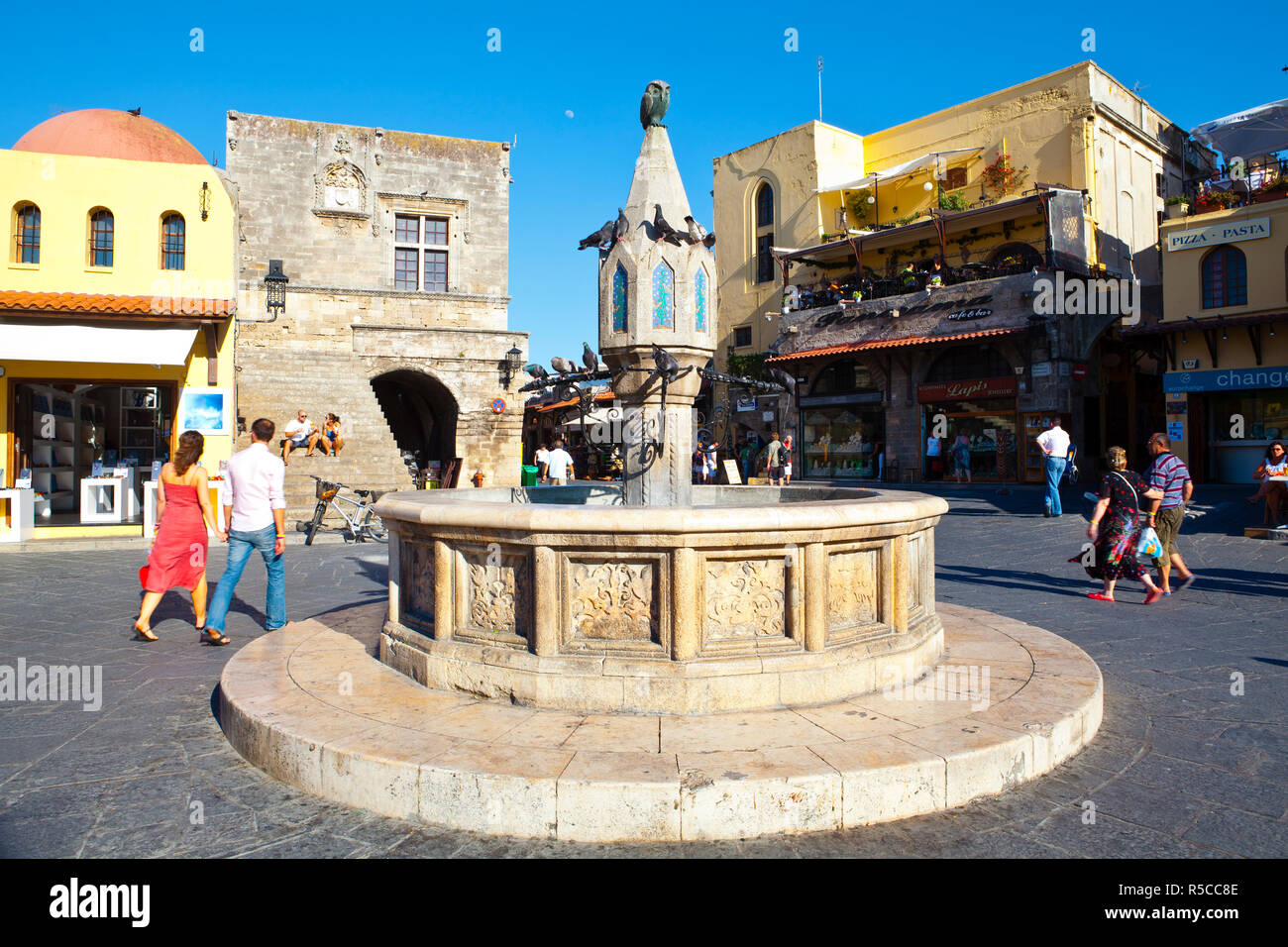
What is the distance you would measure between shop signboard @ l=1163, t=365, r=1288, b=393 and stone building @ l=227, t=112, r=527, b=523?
17.9 meters

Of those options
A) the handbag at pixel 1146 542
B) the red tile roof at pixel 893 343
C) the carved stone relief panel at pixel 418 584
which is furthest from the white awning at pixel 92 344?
the red tile roof at pixel 893 343

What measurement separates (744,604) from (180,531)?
463 cm

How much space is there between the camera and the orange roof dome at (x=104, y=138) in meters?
19.4

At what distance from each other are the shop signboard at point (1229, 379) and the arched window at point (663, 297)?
67.7 ft

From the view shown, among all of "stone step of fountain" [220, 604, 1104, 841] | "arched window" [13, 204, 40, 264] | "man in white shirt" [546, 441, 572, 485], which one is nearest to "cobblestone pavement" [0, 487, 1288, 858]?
"stone step of fountain" [220, 604, 1104, 841]

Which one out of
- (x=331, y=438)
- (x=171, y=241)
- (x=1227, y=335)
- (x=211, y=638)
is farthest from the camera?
(x=1227, y=335)

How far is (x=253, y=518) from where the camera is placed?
6.15 m

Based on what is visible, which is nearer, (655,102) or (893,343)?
(655,102)

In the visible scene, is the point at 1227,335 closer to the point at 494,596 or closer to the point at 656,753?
the point at 494,596

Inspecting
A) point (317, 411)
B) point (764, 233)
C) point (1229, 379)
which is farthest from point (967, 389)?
point (317, 411)

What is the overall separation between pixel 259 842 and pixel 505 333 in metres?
21.2

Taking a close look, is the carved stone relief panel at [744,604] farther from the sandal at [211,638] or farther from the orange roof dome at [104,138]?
the orange roof dome at [104,138]

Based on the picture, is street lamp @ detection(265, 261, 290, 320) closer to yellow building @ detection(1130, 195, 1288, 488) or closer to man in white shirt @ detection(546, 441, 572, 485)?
man in white shirt @ detection(546, 441, 572, 485)
